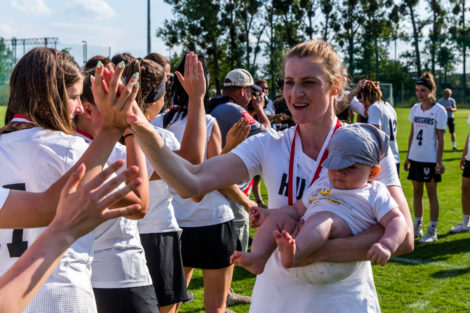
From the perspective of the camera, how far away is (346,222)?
215 centimetres

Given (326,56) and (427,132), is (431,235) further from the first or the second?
(326,56)

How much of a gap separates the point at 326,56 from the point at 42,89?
4.08ft

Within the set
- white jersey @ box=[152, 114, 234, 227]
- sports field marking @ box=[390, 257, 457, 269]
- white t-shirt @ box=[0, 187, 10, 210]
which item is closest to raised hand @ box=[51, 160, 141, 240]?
white t-shirt @ box=[0, 187, 10, 210]

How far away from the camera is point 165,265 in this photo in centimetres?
338

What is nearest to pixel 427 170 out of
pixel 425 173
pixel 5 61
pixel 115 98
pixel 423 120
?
pixel 425 173

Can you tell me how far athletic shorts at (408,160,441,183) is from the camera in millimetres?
7676

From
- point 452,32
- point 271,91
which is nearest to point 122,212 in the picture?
point 271,91

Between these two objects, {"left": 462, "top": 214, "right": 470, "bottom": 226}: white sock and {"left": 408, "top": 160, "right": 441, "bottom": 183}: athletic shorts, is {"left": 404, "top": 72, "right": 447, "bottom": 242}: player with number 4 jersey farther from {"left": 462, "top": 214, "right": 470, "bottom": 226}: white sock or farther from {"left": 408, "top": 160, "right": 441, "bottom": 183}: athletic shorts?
{"left": 462, "top": 214, "right": 470, "bottom": 226}: white sock

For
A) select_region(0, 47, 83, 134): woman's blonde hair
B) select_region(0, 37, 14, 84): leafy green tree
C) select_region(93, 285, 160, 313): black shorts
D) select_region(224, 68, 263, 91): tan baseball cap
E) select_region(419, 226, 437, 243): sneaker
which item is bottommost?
select_region(419, 226, 437, 243): sneaker

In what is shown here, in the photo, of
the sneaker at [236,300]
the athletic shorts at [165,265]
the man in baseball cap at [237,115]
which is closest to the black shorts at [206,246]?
the man in baseball cap at [237,115]

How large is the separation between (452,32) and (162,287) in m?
56.3

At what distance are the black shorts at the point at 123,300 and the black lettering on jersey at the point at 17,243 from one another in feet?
2.43

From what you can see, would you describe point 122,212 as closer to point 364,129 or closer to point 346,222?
point 346,222

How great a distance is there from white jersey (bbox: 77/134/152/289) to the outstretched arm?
1.18 metres
